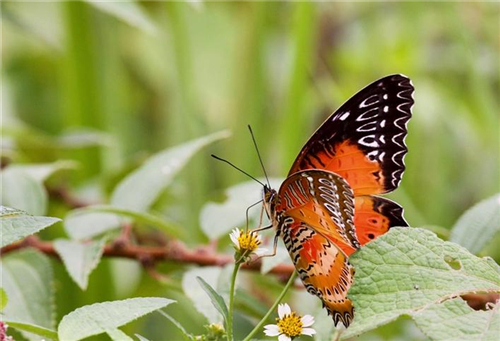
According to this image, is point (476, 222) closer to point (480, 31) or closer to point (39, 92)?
point (480, 31)

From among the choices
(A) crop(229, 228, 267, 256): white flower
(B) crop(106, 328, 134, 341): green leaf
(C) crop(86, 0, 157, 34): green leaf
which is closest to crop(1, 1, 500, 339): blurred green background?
(C) crop(86, 0, 157, 34): green leaf

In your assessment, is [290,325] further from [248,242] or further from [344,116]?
[344,116]

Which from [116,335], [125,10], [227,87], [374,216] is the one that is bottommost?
[116,335]

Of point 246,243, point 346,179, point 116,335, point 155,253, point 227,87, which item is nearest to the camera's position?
point 116,335

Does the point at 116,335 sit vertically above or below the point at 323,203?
below

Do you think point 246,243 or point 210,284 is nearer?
point 246,243

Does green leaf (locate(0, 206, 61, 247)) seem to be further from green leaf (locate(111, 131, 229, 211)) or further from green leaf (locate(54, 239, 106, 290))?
green leaf (locate(111, 131, 229, 211))

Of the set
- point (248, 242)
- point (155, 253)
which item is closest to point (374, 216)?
point (248, 242)
